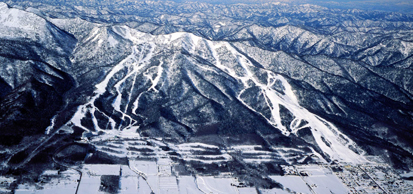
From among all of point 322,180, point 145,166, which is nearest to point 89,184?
point 145,166

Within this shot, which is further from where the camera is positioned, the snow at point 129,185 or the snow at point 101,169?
the snow at point 101,169

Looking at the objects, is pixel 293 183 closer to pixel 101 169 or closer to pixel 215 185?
pixel 215 185

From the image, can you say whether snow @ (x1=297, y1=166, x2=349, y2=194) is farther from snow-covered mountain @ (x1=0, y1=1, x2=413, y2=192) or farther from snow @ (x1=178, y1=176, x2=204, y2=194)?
snow @ (x1=178, y1=176, x2=204, y2=194)

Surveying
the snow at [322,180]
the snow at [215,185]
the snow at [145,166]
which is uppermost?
the snow at [145,166]

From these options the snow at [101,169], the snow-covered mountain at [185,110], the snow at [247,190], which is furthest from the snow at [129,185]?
the snow at [247,190]

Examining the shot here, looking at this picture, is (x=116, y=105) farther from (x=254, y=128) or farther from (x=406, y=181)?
(x=406, y=181)

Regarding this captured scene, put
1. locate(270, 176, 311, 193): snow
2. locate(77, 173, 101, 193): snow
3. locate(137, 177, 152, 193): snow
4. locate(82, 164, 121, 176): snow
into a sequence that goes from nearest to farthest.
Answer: locate(77, 173, 101, 193): snow
locate(137, 177, 152, 193): snow
locate(82, 164, 121, 176): snow
locate(270, 176, 311, 193): snow

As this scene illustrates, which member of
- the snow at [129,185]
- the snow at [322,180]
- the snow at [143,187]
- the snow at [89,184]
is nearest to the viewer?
the snow at [89,184]

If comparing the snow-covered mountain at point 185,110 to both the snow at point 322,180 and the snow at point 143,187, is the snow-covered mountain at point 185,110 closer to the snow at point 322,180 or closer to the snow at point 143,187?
the snow at point 322,180

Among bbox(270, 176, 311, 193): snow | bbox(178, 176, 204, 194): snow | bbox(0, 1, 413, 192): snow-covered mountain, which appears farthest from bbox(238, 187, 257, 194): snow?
bbox(178, 176, 204, 194): snow

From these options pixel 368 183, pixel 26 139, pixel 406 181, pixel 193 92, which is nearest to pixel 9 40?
pixel 26 139

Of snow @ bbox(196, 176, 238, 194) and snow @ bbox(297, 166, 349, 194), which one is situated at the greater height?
snow @ bbox(196, 176, 238, 194)
